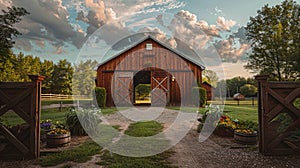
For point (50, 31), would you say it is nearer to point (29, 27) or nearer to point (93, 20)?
point (29, 27)

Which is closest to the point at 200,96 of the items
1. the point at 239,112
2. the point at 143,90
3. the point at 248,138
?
the point at 239,112

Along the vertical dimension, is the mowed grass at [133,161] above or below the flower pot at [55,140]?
below

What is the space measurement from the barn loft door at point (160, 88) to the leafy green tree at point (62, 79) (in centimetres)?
2251

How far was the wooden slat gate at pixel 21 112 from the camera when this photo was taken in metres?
3.18

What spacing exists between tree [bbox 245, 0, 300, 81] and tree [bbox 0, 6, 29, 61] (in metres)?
21.1

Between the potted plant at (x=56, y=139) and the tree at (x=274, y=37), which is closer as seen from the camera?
A: the potted plant at (x=56, y=139)

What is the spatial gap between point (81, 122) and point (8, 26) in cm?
1097

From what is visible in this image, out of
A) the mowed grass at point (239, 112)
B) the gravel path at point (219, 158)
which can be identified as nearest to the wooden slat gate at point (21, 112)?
the gravel path at point (219, 158)

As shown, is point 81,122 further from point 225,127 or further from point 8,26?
point 8,26

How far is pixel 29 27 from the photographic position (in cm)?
1698

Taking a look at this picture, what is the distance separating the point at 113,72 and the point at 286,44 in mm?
16975

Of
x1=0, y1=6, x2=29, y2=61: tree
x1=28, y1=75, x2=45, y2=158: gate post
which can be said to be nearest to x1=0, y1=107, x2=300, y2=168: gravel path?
x1=28, y1=75, x2=45, y2=158: gate post

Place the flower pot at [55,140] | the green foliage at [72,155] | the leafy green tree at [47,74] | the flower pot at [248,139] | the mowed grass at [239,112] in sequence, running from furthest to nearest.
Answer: the leafy green tree at [47,74] < the mowed grass at [239,112] < the flower pot at [248,139] < the flower pot at [55,140] < the green foliage at [72,155]

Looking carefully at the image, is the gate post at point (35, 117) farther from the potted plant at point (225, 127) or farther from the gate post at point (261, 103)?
the potted plant at point (225, 127)
